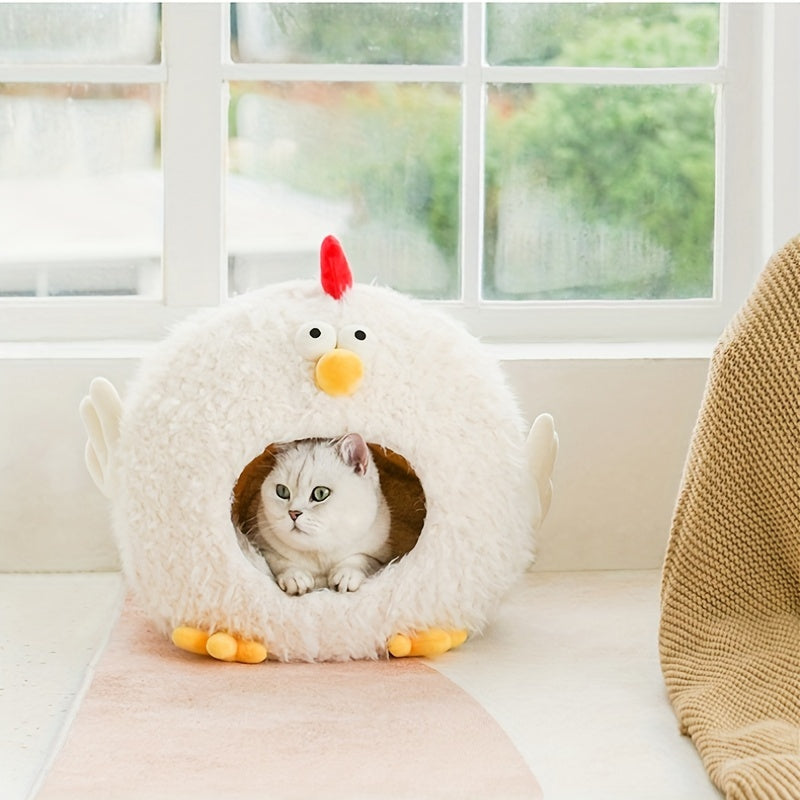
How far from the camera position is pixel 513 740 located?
125 centimetres

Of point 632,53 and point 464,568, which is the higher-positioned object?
point 632,53

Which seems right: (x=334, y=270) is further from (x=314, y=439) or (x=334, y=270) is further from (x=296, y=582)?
(x=296, y=582)

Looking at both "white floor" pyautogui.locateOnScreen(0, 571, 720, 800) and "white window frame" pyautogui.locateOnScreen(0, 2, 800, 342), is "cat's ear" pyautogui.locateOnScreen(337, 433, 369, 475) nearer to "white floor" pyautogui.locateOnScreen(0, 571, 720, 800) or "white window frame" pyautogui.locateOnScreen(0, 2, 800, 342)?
"white floor" pyautogui.locateOnScreen(0, 571, 720, 800)

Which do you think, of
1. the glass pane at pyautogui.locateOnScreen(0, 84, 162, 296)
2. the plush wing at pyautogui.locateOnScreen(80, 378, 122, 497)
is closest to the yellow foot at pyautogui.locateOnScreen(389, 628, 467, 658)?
the plush wing at pyautogui.locateOnScreen(80, 378, 122, 497)

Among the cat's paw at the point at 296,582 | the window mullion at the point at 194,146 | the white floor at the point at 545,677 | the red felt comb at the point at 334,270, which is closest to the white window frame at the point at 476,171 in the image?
the window mullion at the point at 194,146

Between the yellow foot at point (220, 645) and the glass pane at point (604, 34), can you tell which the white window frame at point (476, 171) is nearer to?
the glass pane at point (604, 34)

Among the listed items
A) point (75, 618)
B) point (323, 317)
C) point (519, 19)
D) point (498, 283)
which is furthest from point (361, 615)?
point (519, 19)

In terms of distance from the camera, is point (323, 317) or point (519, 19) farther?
point (519, 19)

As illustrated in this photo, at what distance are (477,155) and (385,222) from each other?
197 millimetres

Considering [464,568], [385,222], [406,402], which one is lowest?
[464,568]

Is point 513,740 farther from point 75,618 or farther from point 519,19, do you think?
point 519,19

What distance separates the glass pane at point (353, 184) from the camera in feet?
6.92

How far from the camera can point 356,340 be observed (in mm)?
1496

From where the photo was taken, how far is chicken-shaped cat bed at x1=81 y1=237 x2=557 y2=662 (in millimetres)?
1466
